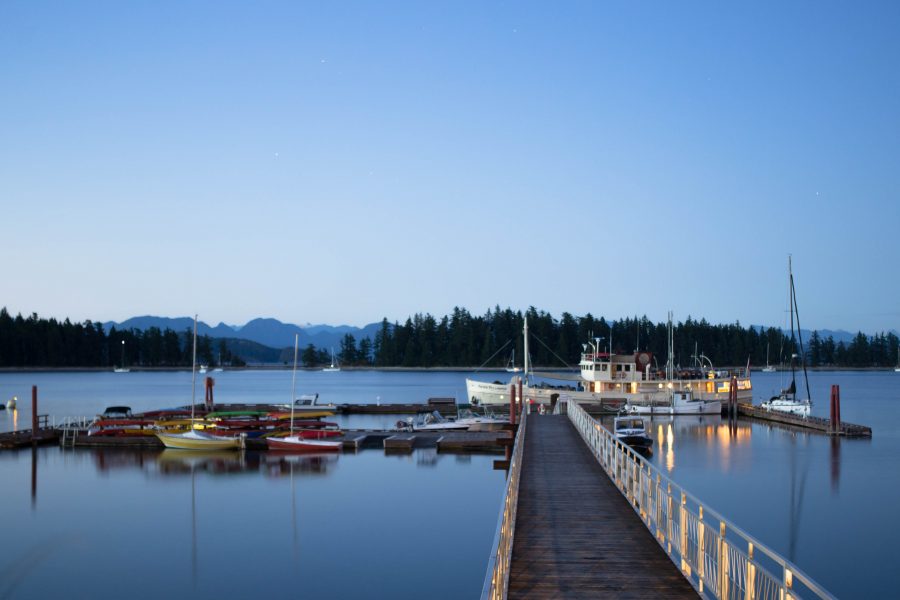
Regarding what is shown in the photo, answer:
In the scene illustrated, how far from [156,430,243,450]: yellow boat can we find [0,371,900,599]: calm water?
5.24 ft

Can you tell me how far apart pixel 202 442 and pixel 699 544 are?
39.9 m

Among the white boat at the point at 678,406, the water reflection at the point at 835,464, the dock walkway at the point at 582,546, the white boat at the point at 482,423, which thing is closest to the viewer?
the dock walkway at the point at 582,546

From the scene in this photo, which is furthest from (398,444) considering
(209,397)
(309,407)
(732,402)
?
(732,402)

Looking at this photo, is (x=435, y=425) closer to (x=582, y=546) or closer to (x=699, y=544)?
(x=582, y=546)

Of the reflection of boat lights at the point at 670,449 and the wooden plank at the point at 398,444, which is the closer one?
the reflection of boat lights at the point at 670,449

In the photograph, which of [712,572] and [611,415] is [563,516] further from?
[611,415]

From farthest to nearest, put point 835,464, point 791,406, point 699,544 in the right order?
1. point 791,406
2. point 835,464
3. point 699,544

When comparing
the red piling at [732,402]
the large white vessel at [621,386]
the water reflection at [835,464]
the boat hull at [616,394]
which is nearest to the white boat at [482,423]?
the boat hull at [616,394]

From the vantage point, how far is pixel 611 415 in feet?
215

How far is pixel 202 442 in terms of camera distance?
153ft

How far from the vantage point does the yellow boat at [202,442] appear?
4647 cm

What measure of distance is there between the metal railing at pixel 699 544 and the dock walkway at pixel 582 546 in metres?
0.28

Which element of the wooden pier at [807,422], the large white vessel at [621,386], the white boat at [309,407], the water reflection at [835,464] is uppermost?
the large white vessel at [621,386]

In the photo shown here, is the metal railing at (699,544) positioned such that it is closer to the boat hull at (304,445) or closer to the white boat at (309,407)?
→ the boat hull at (304,445)
